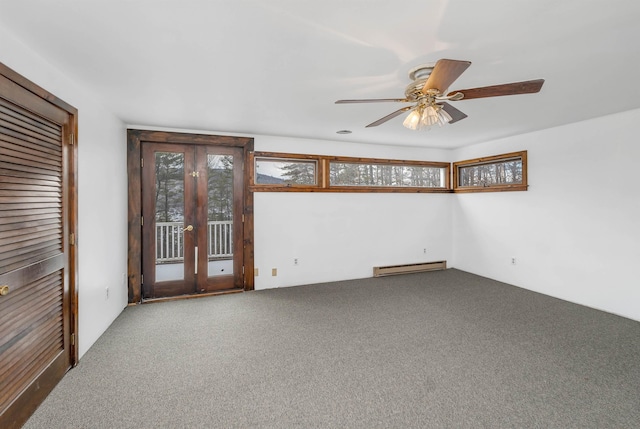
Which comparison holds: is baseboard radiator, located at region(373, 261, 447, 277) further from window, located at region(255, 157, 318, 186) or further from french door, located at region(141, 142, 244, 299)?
french door, located at region(141, 142, 244, 299)

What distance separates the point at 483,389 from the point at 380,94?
8.11 feet

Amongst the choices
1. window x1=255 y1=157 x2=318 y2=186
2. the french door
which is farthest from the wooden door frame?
window x1=255 y1=157 x2=318 y2=186

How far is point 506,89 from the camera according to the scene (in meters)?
1.84

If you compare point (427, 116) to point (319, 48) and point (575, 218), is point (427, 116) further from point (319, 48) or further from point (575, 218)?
point (575, 218)

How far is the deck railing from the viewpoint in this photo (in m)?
3.95

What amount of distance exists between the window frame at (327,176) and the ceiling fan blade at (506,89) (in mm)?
2909

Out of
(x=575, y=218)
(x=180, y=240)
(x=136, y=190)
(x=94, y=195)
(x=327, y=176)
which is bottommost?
(x=180, y=240)

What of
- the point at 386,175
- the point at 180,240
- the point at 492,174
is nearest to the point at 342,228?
the point at 386,175

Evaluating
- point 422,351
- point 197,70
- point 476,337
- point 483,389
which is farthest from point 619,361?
point 197,70

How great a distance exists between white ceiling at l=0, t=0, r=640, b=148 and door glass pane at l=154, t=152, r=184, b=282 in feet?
2.91

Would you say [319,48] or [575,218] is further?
[575,218]

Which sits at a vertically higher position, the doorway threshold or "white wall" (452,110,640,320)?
"white wall" (452,110,640,320)

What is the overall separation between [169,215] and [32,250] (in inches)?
82.1

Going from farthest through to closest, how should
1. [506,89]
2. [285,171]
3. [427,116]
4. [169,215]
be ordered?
[285,171]
[169,215]
[427,116]
[506,89]
